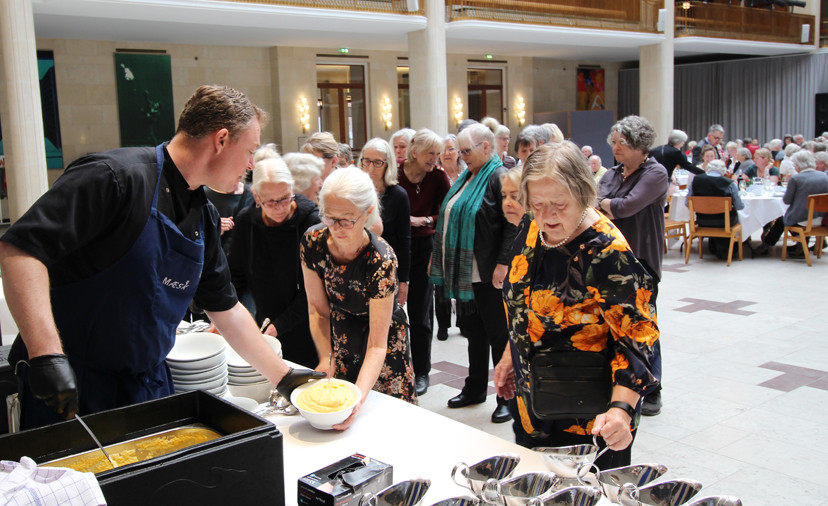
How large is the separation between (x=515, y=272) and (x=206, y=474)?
108 centimetres

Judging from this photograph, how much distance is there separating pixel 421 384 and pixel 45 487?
350cm

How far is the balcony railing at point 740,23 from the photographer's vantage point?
18.0m

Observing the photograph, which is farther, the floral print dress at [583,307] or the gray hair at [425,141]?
the gray hair at [425,141]

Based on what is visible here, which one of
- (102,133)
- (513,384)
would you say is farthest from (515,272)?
(102,133)

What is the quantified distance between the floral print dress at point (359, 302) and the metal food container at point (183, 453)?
0.91 m

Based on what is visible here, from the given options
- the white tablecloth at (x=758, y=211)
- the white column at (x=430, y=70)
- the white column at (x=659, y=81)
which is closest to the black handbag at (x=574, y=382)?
the white tablecloth at (x=758, y=211)

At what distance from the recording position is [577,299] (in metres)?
1.88

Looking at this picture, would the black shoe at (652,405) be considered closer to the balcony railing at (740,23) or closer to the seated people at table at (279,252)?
the seated people at table at (279,252)

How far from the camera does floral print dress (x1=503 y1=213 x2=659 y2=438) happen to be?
1809 mm

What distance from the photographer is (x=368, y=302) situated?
2.48m

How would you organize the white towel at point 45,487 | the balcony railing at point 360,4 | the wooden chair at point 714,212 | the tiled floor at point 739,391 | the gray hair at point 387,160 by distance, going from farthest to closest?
1. the balcony railing at point 360,4
2. the wooden chair at point 714,212
3. the gray hair at point 387,160
4. the tiled floor at point 739,391
5. the white towel at point 45,487

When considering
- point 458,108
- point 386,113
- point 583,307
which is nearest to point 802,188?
point 583,307

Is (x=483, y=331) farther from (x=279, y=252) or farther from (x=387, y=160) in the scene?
(x=279, y=252)

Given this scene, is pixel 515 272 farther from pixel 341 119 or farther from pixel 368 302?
pixel 341 119
